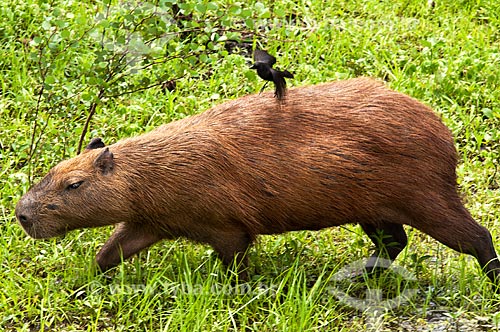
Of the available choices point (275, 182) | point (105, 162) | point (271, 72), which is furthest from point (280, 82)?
point (105, 162)

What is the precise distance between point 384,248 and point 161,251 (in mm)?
1281

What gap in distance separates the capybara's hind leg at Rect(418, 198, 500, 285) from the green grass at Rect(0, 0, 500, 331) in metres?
0.12

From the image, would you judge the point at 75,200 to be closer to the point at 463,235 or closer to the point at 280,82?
the point at 280,82

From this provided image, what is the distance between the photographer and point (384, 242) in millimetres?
5840

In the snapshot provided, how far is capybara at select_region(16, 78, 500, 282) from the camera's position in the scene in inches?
212

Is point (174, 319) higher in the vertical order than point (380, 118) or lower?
lower

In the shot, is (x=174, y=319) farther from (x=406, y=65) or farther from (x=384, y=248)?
(x=406, y=65)

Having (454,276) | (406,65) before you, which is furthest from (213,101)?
(454,276)

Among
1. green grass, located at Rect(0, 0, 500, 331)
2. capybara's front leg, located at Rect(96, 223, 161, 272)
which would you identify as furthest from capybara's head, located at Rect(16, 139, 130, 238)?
green grass, located at Rect(0, 0, 500, 331)

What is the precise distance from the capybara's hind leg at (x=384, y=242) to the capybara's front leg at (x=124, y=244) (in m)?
1.21

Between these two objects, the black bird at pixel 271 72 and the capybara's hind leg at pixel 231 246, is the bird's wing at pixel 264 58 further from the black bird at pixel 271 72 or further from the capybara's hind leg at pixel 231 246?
the capybara's hind leg at pixel 231 246

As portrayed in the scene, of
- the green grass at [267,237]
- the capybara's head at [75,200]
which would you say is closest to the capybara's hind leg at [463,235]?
the green grass at [267,237]

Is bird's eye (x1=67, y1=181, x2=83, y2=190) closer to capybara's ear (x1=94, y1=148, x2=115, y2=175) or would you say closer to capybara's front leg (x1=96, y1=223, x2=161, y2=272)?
capybara's ear (x1=94, y1=148, x2=115, y2=175)

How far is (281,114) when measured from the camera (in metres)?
5.50
